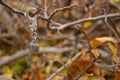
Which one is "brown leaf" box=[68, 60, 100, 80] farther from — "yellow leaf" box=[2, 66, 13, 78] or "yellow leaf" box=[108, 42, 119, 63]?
"yellow leaf" box=[2, 66, 13, 78]

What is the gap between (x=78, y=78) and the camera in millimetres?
1429

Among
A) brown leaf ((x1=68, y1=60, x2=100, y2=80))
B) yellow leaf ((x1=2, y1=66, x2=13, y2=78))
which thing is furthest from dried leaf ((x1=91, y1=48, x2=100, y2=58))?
yellow leaf ((x1=2, y1=66, x2=13, y2=78))

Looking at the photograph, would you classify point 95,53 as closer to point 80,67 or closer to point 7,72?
point 80,67

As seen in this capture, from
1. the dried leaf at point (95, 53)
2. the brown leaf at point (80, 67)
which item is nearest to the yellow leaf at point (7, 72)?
the brown leaf at point (80, 67)

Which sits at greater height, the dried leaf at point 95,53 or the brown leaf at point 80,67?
the dried leaf at point 95,53

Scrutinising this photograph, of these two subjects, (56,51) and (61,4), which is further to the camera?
(56,51)

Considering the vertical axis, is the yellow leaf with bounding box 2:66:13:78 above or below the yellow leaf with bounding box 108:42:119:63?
below

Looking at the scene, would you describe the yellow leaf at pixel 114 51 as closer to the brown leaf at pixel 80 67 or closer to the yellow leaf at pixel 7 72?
the brown leaf at pixel 80 67

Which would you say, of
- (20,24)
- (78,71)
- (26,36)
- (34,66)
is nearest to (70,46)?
(26,36)

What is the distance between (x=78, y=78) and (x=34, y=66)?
16.1 inches

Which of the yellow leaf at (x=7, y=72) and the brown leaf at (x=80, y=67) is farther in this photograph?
the yellow leaf at (x=7, y=72)

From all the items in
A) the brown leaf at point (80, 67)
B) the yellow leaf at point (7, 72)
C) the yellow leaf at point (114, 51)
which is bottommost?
the yellow leaf at point (7, 72)

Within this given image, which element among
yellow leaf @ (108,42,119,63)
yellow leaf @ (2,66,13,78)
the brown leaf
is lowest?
yellow leaf @ (2,66,13,78)

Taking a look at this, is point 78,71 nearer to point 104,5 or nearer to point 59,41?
point 104,5
